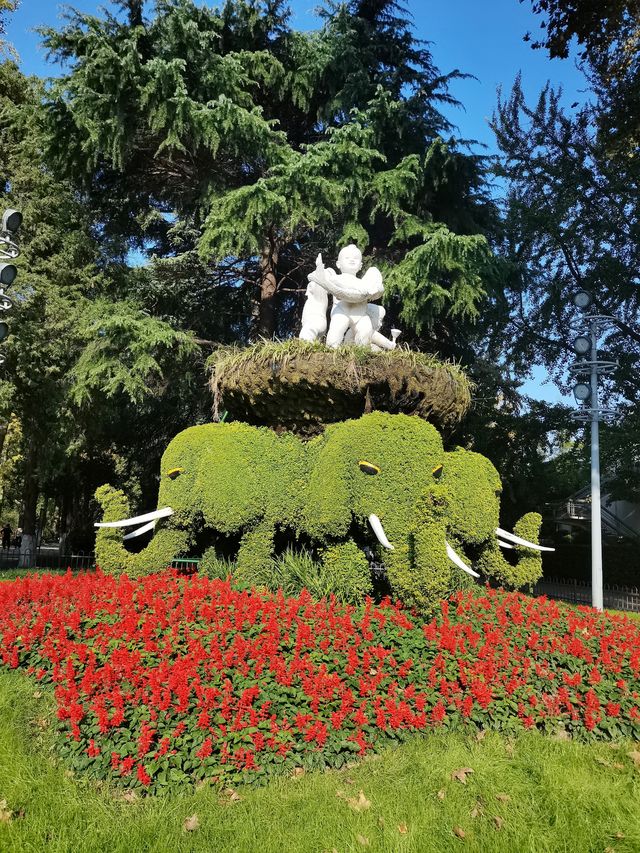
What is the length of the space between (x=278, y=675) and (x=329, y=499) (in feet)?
8.36

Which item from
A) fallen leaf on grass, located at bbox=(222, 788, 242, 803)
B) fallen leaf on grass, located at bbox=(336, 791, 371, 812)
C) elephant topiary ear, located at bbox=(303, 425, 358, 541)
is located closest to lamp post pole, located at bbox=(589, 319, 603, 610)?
elephant topiary ear, located at bbox=(303, 425, 358, 541)

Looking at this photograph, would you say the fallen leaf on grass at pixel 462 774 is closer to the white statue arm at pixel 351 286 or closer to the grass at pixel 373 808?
the grass at pixel 373 808

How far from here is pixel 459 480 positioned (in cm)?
779

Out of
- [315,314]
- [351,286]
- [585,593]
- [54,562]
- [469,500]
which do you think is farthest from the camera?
[54,562]

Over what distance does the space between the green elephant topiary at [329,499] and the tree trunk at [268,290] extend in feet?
18.9

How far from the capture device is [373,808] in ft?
12.5

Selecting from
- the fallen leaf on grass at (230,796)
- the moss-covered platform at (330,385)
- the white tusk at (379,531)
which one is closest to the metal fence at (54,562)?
the moss-covered platform at (330,385)

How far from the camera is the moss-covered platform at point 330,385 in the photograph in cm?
824

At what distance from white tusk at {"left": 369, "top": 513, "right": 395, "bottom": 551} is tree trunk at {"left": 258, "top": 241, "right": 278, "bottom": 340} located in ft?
24.1

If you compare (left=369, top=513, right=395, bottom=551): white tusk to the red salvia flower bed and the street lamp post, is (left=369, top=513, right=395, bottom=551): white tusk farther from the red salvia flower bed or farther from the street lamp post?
the street lamp post

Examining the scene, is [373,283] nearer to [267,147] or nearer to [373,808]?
[267,147]

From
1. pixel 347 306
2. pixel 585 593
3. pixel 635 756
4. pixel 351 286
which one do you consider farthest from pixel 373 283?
pixel 585 593

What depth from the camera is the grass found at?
3447 mm

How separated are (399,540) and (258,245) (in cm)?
689
